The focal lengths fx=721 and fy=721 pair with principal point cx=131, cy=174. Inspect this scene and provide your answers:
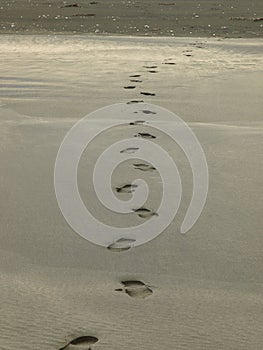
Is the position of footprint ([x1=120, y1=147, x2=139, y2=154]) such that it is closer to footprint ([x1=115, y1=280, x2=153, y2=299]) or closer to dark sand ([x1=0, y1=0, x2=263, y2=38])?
footprint ([x1=115, y1=280, x2=153, y2=299])

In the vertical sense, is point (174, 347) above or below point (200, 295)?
below

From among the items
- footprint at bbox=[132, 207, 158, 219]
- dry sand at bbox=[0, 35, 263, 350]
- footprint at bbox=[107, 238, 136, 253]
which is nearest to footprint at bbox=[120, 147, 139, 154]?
dry sand at bbox=[0, 35, 263, 350]

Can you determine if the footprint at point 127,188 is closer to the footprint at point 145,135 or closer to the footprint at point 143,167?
the footprint at point 143,167

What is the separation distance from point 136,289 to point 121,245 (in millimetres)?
385

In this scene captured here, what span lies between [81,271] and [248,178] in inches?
50.2

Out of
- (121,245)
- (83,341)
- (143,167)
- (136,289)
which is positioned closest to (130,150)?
(143,167)

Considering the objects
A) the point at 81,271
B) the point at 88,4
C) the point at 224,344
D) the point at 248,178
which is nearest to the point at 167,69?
the point at 248,178

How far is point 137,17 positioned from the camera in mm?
13086

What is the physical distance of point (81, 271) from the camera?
8.23ft

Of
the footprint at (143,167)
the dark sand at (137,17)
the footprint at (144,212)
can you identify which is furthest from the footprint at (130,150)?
the dark sand at (137,17)

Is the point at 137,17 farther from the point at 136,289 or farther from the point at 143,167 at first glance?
the point at 136,289

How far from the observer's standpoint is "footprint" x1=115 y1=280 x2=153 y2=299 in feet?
7.67

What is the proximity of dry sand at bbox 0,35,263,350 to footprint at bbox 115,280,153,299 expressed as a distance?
0.9 inches

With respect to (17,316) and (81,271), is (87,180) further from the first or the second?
(17,316)
